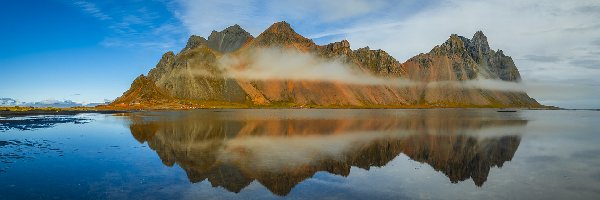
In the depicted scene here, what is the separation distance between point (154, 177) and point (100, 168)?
23.0ft

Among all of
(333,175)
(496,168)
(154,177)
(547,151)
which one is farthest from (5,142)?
(547,151)

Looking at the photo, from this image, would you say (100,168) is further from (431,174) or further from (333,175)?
(431,174)

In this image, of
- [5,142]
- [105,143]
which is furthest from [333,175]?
[5,142]

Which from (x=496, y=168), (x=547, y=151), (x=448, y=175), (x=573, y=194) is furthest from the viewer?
(x=547, y=151)

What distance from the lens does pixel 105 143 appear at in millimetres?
52875

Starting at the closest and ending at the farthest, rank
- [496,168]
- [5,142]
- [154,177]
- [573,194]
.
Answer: [573,194] < [154,177] < [496,168] < [5,142]

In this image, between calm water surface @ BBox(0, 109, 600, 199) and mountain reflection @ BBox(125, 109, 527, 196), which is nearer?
calm water surface @ BBox(0, 109, 600, 199)

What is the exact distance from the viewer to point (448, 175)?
32.2m

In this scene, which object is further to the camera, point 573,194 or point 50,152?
point 50,152

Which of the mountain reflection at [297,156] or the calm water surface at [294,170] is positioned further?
the mountain reflection at [297,156]

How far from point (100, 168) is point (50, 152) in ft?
44.2

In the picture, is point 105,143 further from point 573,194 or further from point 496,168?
point 573,194

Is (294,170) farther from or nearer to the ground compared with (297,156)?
nearer to the ground

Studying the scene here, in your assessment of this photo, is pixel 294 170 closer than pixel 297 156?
Yes
